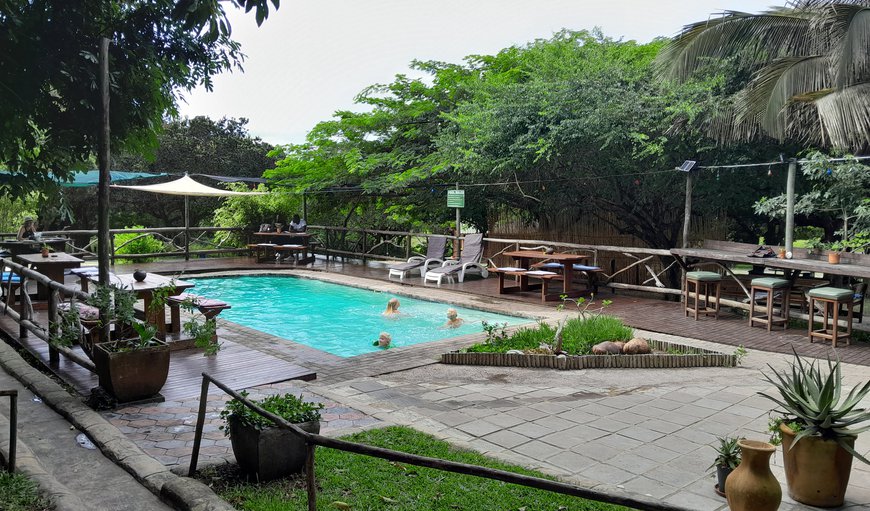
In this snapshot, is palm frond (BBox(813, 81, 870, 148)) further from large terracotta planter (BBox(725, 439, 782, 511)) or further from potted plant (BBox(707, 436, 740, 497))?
large terracotta planter (BBox(725, 439, 782, 511))

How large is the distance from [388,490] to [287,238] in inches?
564

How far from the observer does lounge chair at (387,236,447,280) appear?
540 inches

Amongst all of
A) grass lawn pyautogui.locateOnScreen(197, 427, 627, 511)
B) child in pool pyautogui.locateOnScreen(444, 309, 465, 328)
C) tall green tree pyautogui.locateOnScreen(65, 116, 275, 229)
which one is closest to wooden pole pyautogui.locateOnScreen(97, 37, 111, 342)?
grass lawn pyautogui.locateOnScreen(197, 427, 627, 511)

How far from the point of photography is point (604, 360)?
646 cm

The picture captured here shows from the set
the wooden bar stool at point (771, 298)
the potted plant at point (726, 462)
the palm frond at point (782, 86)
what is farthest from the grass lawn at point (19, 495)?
the palm frond at point (782, 86)

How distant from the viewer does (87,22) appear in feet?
19.9

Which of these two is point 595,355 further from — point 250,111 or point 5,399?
point 250,111

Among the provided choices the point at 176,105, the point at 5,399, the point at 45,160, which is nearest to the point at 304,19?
the point at 176,105

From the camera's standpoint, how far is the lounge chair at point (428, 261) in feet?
45.0

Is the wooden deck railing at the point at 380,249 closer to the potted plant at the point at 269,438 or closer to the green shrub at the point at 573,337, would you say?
the green shrub at the point at 573,337

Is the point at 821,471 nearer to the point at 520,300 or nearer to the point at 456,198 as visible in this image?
the point at 520,300

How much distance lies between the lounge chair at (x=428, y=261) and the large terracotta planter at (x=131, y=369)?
28.5 feet

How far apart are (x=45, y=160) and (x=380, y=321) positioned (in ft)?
18.5

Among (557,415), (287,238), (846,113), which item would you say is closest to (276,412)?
(557,415)
